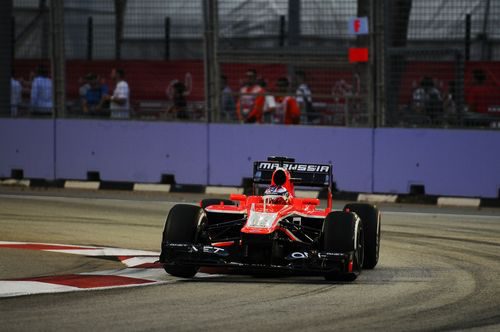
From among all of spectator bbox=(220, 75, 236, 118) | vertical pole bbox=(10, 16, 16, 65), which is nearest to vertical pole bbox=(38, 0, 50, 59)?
vertical pole bbox=(10, 16, 16, 65)

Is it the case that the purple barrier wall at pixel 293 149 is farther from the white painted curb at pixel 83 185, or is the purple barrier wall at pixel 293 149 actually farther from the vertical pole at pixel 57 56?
the vertical pole at pixel 57 56

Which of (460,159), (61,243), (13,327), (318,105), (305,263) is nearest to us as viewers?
(13,327)

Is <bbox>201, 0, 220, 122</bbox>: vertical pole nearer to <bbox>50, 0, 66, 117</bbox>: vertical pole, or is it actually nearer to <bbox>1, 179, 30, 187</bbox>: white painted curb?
<bbox>50, 0, 66, 117</bbox>: vertical pole

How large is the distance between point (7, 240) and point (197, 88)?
313 inches

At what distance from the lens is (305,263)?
403 inches

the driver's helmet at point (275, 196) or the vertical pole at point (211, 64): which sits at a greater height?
the vertical pole at point (211, 64)

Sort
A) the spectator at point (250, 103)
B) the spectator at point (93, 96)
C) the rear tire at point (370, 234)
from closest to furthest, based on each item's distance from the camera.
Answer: the rear tire at point (370, 234) → the spectator at point (250, 103) → the spectator at point (93, 96)

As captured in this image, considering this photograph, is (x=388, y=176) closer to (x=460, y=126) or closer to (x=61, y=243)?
(x=460, y=126)

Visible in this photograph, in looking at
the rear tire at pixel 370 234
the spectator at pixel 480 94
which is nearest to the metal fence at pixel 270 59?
the spectator at pixel 480 94

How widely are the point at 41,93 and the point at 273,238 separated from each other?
39.5 ft

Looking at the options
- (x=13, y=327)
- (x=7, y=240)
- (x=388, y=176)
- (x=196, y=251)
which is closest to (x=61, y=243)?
(x=7, y=240)

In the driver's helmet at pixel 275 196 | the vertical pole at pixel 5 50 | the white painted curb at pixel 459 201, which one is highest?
the vertical pole at pixel 5 50

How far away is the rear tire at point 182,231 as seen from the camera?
414 inches

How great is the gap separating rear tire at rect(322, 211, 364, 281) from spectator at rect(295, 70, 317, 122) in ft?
29.8
